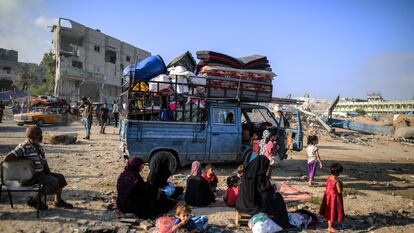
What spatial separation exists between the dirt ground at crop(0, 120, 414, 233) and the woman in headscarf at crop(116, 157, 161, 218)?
29cm

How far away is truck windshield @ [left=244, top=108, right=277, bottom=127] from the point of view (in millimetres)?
8892

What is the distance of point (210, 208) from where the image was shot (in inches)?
222

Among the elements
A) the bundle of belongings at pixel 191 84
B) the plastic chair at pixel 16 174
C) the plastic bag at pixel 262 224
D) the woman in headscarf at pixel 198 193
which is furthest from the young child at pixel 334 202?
the plastic chair at pixel 16 174

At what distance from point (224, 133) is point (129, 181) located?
149 inches

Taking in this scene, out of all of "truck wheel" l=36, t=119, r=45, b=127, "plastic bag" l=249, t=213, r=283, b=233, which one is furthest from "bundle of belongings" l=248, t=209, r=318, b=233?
"truck wheel" l=36, t=119, r=45, b=127

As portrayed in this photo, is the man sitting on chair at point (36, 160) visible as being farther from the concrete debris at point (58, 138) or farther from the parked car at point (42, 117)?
the parked car at point (42, 117)

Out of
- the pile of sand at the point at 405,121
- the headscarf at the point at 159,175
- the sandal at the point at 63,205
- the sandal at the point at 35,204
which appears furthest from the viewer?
the pile of sand at the point at 405,121

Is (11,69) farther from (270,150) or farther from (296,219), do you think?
(296,219)

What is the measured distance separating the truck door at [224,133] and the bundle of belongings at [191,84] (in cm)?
37

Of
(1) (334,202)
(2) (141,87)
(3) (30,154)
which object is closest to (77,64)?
(2) (141,87)

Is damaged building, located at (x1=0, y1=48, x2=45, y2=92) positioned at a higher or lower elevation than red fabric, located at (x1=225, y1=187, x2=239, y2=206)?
higher

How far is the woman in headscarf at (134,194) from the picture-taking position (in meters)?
4.85

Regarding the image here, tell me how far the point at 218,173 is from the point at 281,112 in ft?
9.20

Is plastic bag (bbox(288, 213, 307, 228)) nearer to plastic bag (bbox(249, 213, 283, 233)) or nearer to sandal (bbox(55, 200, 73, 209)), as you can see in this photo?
plastic bag (bbox(249, 213, 283, 233))
